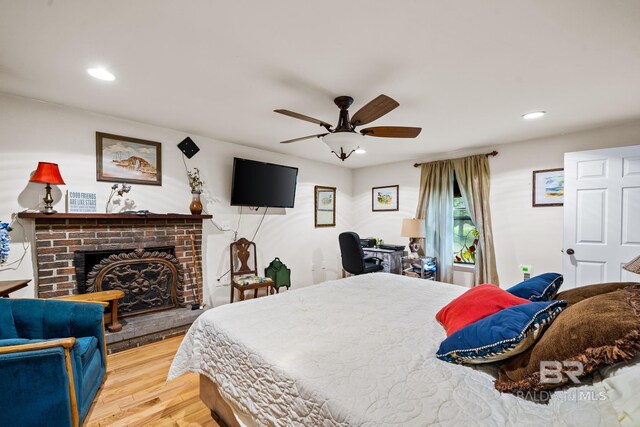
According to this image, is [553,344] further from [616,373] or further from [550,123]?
[550,123]

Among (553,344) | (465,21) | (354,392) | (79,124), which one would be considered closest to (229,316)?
(354,392)

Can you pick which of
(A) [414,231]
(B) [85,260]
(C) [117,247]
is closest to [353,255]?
(A) [414,231]

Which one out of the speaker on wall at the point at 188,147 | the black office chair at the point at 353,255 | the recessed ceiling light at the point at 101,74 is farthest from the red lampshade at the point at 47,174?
the black office chair at the point at 353,255

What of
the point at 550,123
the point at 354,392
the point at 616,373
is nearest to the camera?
the point at 616,373

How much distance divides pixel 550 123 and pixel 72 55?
4.25 meters

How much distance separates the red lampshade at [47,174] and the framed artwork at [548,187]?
17.1ft

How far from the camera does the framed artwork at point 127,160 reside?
9.46 feet

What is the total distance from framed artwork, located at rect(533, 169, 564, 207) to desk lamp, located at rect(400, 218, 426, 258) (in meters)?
1.47

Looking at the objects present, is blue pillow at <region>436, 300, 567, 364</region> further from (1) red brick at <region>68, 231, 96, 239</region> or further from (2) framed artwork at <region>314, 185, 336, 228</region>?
(2) framed artwork at <region>314, 185, 336, 228</region>

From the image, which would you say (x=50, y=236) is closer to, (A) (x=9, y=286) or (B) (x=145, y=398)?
(A) (x=9, y=286)

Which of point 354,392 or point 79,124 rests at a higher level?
point 79,124

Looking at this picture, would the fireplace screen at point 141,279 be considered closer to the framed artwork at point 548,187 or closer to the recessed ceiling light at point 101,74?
the recessed ceiling light at point 101,74

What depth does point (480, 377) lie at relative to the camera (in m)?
1.10

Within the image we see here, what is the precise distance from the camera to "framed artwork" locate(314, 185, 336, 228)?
5055 millimetres
